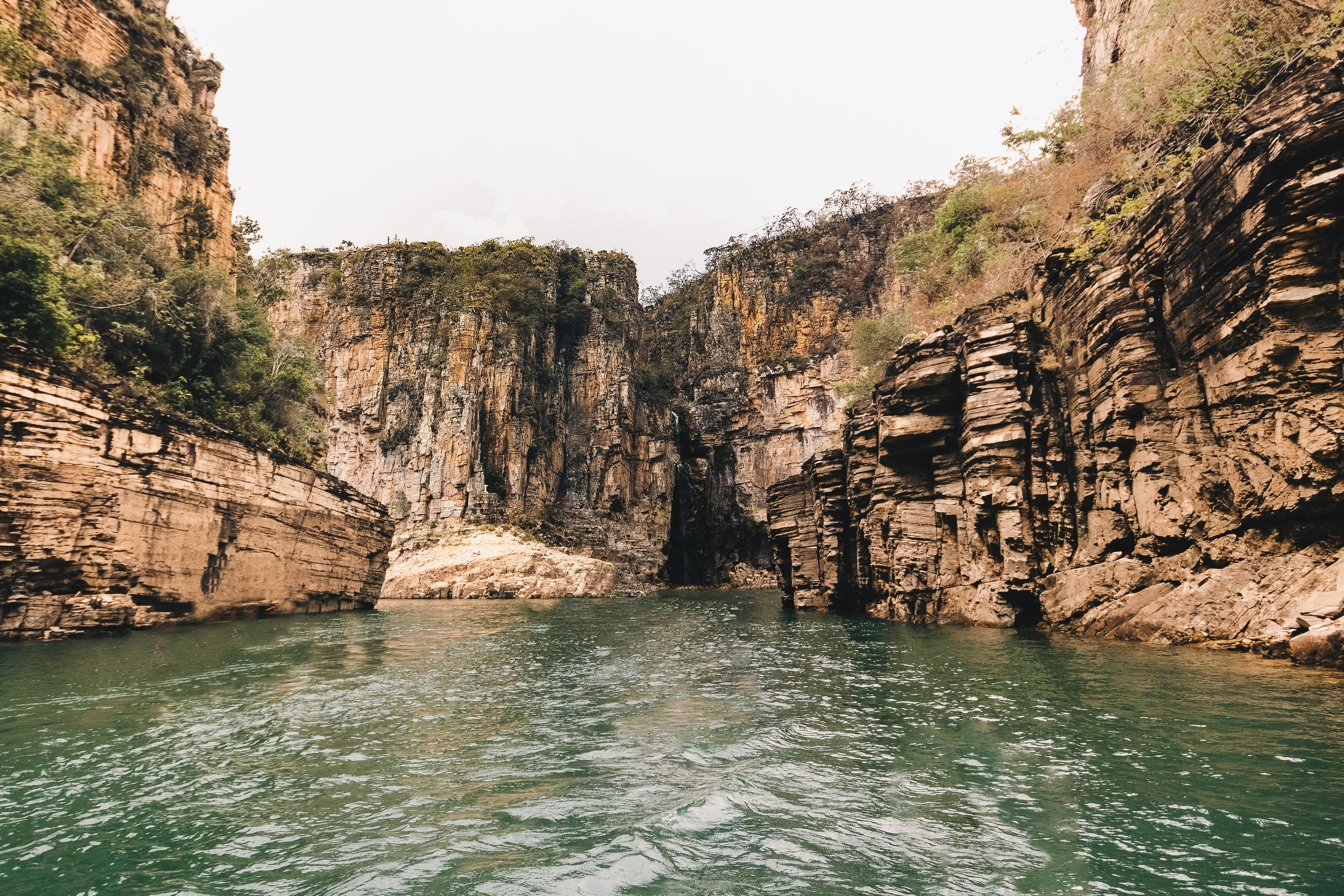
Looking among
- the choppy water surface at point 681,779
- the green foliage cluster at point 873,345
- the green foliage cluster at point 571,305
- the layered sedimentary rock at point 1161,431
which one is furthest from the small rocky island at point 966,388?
the green foliage cluster at point 571,305

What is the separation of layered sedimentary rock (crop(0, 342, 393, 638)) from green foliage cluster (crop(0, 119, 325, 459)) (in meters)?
1.09

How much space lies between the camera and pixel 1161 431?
13992 mm

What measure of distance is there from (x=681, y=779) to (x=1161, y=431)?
13.3 meters

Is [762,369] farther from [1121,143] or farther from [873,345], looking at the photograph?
[1121,143]

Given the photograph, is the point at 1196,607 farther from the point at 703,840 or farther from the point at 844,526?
the point at 844,526

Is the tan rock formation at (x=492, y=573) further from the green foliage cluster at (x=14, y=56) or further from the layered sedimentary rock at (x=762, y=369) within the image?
the green foliage cluster at (x=14, y=56)

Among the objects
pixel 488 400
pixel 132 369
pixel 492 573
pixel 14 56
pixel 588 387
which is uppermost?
pixel 588 387

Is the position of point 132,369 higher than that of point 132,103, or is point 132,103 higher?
point 132,103

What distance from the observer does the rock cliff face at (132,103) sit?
19484mm

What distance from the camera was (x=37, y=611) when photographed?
13961mm

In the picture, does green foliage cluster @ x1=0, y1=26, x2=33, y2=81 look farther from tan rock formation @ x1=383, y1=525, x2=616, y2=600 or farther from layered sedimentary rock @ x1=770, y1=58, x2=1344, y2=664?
tan rock formation @ x1=383, y1=525, x2=616, y2=600

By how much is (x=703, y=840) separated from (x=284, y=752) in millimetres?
4807

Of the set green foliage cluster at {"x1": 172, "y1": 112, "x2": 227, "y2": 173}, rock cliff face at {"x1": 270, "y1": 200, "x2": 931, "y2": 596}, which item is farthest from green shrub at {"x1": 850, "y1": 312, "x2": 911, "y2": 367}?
green foliage cluster at {"x1": 172, "y1": 112, "x2": 227, "y2": 173}

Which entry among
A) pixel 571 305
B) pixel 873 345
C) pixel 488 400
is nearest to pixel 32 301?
pixel 873 345
